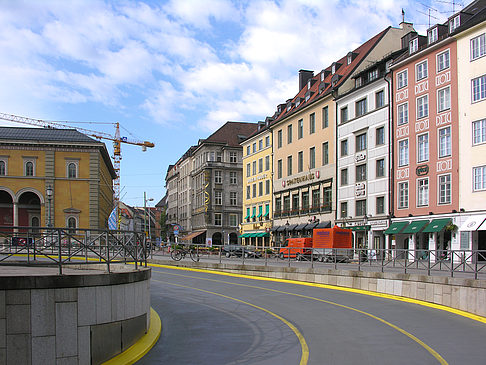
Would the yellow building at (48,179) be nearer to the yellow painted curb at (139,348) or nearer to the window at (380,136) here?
the window at (380,136)

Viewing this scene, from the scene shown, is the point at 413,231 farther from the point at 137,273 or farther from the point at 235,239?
the point at 235,239

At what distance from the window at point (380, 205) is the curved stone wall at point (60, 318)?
133ft

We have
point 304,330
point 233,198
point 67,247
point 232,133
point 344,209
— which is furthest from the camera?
point 232,133

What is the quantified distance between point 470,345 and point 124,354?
290 inches

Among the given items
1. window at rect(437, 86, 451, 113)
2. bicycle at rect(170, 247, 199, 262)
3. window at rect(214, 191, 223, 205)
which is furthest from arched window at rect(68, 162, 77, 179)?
window at rect(437, 86, 451, 113)

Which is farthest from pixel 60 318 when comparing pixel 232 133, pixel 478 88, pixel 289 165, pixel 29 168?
pixel 232 133

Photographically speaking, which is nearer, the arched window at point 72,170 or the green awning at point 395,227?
the green awning at point 395,227

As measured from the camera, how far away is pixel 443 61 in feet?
136

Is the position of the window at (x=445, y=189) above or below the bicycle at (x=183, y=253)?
above

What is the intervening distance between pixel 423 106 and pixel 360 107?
1004cm

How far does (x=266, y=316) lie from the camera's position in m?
16.1

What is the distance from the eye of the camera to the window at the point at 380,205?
48094 millimetres

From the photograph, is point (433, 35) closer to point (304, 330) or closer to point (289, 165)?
point (289, 165)

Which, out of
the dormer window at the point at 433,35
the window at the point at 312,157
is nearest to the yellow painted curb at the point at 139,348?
the dormer window at the point at 433,35
